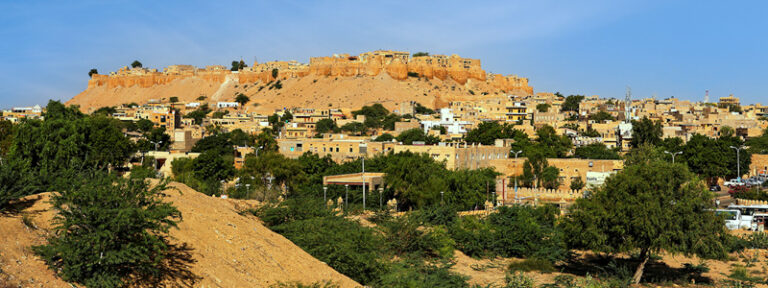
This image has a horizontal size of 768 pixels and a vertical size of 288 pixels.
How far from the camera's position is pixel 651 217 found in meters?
19.9

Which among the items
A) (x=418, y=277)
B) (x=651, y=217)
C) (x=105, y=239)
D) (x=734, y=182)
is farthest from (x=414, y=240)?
(x=734, y=182)

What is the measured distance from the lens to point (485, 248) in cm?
2505

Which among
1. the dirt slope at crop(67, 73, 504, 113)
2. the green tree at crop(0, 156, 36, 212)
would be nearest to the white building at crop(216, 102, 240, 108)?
the dirt slope at crop(67, 73, 504, 113)

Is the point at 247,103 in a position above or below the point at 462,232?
above

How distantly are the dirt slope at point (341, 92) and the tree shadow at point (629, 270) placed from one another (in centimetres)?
7979

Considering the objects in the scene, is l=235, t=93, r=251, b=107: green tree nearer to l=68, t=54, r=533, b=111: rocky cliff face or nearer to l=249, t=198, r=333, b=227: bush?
l=68, t=54, r=533, b=111: rocky cliff face

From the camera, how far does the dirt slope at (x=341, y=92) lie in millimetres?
112562

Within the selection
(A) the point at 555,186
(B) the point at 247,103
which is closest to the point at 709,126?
(A) the point at 555,186

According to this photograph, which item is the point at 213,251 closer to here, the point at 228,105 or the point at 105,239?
the point at 105,239

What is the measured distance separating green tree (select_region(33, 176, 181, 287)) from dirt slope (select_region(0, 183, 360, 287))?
33cm

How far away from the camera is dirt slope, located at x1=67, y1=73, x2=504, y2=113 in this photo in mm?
112562

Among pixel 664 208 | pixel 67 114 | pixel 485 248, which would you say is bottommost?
pixel 485 248

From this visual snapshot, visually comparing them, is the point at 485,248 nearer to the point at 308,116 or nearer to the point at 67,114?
the point at 67,114

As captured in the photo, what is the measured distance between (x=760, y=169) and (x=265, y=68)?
104 m
